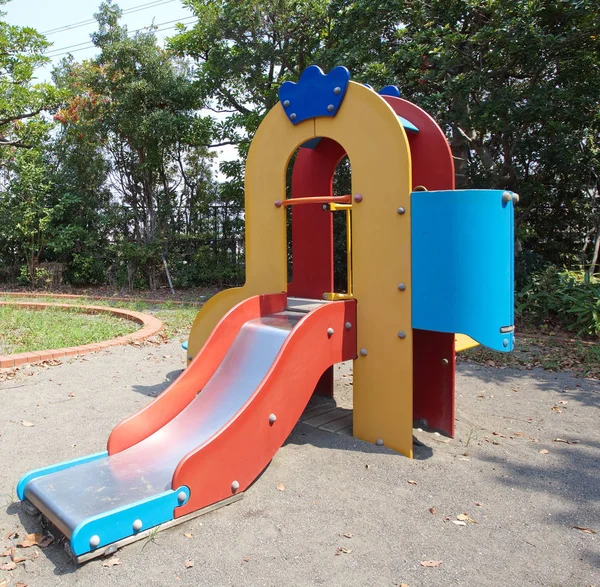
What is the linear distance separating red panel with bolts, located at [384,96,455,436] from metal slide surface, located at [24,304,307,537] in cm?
103

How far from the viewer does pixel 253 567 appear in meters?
2.26

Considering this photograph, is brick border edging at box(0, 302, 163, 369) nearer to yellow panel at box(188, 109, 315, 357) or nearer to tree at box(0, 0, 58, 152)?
yellow panel at box(188, 109, 315, 357)

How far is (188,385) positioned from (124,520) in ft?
3.73

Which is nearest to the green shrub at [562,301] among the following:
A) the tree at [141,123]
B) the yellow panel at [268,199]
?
the yellow panel at [268,199]

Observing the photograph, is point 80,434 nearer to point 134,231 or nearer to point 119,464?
point 119,464

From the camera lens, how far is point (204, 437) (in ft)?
9.98

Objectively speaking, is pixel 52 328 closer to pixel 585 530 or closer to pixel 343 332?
pixel 343 332

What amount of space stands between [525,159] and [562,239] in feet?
5.78

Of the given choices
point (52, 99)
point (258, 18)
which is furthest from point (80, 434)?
point (52, 99)

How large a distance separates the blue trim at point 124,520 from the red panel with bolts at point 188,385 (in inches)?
26.3

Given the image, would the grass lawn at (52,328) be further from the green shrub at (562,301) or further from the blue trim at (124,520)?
the green shrub at (562,301)

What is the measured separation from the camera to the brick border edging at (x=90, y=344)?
5.74m

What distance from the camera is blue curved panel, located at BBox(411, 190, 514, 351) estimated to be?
124 inches

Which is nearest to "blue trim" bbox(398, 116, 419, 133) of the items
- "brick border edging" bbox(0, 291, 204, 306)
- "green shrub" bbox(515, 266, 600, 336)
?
"green shrub" bbox(515, 266, 600, 336)
